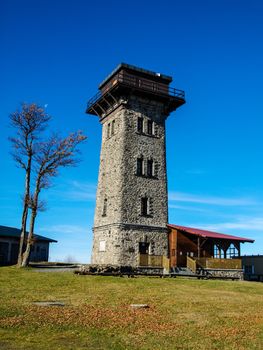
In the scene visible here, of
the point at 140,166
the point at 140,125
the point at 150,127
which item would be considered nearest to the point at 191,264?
the point at 140,166

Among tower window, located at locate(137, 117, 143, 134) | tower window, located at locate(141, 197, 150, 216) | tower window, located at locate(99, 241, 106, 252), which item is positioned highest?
tower window, located at locate(137, 117, 143, 134)

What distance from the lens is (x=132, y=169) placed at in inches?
1330

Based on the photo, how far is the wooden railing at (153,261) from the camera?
104 ft

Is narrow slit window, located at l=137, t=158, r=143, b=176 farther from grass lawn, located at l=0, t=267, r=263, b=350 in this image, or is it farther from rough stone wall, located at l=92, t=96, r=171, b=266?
grass lawn, located at l=0, t=267, r=263, b=350

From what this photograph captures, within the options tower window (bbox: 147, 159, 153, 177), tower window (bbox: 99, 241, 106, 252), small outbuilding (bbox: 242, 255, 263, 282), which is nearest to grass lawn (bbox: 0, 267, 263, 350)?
tower window (bbox: 99, 241, 106, 252)

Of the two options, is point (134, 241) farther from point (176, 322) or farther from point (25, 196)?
point (176, 322)

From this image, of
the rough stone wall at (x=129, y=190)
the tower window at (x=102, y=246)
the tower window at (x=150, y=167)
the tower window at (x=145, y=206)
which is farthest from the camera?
the tower window at (x=150, y=167)

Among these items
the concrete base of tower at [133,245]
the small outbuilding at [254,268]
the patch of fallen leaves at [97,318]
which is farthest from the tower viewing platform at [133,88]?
the patch of fallen leaves at [97,318]

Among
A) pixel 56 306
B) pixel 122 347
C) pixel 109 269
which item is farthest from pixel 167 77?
pixel 122 347

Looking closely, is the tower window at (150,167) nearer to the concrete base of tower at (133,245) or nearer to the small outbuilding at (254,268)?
the concrete base of tower at (133,245)

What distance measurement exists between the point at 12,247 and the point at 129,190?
54.9 feet

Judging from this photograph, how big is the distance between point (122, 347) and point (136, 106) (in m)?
28.4

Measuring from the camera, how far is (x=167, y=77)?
37.4 meters

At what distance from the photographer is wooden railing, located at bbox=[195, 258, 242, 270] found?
107 ft
